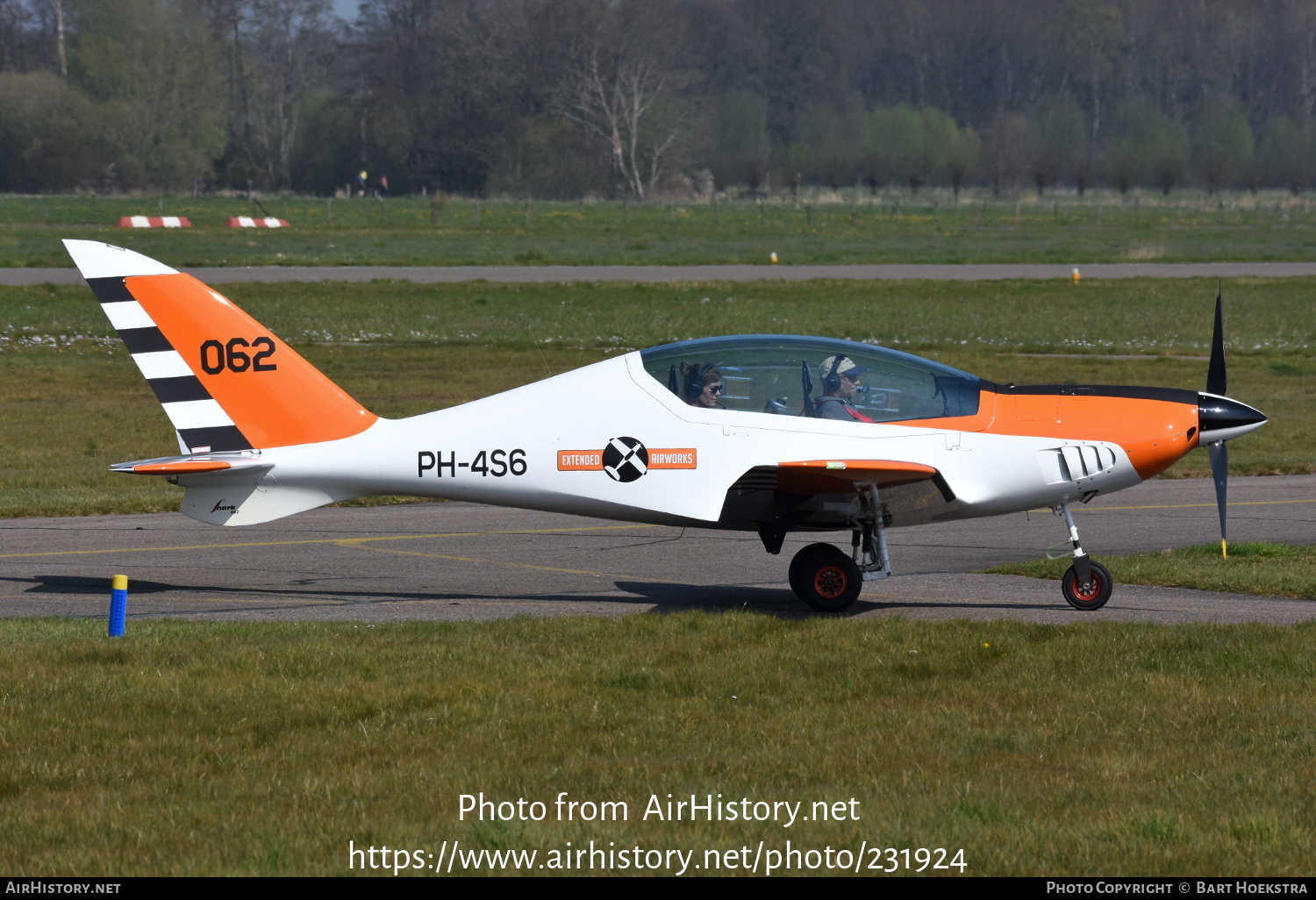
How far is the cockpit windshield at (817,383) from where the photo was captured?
1168 cm

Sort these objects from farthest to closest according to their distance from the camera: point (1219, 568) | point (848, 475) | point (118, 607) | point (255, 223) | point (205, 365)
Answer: point (255, 223) < point (1219, 568) < point (205, 365) < point (848, 475) < point (118, 607)

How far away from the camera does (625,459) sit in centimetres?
1189

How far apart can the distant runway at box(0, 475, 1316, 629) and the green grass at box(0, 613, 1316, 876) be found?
1178mm

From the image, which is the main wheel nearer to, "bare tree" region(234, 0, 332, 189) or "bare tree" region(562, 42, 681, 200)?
"bare tree" region(562, 42, 681, 200)

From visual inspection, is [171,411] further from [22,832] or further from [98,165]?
[98,165]

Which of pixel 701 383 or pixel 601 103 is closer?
pixel 701 383

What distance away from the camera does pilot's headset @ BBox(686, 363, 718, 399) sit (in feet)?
38.8

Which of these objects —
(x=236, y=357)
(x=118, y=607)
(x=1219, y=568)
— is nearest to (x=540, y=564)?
(x=236, y=357)

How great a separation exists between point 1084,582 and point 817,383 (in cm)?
272

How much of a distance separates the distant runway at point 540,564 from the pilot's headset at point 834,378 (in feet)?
6.17

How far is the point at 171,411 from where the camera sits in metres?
12.3

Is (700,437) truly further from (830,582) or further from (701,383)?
(830,582)

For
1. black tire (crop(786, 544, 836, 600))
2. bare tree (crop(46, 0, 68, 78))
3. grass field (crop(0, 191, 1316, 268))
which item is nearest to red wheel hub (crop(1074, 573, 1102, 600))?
black tire (crop(786, 544, 836, 600))
